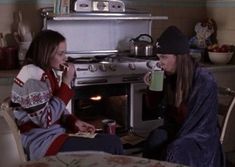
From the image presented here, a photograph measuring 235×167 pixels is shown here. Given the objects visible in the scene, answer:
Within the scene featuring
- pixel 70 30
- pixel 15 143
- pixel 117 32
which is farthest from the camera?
pixel 117 32

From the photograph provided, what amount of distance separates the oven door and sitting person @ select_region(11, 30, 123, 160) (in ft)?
3.37

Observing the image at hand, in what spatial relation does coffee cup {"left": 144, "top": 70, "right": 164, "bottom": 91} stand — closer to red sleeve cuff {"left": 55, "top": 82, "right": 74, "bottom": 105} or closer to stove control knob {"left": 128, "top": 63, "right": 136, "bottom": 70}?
red sleeve cuff {"left": 55, "top": 82, "right": 74, "bottom": 105}

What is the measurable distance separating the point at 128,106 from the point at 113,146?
3.60 ft

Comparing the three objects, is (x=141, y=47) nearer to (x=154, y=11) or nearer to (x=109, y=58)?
(x=109, y=58)

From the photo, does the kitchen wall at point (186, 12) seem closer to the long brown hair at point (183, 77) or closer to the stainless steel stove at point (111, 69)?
the stainless steel stove at point (111, 69)

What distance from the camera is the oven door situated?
333cm

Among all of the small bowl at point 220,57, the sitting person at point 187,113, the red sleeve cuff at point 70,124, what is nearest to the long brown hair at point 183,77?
the sitting person at point 187,113

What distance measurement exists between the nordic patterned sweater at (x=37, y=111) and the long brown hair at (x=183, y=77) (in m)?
0.68

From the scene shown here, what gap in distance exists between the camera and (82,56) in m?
3.65

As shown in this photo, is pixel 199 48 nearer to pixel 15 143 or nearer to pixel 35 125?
pixel 35 125

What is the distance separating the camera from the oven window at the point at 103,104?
316 cm

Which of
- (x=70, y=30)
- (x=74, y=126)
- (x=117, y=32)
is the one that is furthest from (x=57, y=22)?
(x=74, y=126)

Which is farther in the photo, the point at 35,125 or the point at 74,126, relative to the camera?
the point at 74,126

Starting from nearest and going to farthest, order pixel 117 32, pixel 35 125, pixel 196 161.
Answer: pixel 35 125 → pixel 196 161 → pixel 117 32
